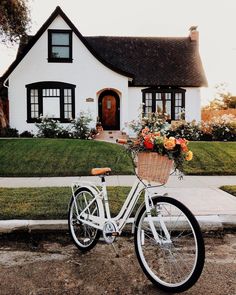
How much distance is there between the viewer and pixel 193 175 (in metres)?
10.7

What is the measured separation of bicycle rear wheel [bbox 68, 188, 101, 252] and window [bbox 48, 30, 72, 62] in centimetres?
1778

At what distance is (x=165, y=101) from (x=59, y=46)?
731cm

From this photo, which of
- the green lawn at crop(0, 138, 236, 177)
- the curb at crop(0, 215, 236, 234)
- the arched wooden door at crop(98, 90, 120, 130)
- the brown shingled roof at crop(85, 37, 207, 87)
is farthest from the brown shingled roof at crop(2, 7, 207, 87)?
the curb at crop(0, 215, 236, 234)

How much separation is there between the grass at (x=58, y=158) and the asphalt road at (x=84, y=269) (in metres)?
5.06

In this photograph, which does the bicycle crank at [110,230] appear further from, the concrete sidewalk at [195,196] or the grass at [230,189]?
the grass at [230,189]

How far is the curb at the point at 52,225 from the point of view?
5.42 meters

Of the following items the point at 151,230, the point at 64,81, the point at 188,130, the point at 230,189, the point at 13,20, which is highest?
the point at 13,20

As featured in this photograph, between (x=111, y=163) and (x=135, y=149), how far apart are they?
8125 mm

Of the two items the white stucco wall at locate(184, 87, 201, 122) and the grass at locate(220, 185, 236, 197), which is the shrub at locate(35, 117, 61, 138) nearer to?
the white stucco wall at locate(184, 87, 201, 122)

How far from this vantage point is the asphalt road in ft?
12.0

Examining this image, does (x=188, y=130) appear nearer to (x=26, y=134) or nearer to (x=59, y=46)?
(x=59, y=46)

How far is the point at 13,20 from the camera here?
19.9 m

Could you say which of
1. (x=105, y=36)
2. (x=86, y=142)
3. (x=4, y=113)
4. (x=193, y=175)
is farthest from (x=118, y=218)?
(x=105, y=36)

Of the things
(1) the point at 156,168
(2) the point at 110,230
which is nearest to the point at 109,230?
(2) the point at 110,230
